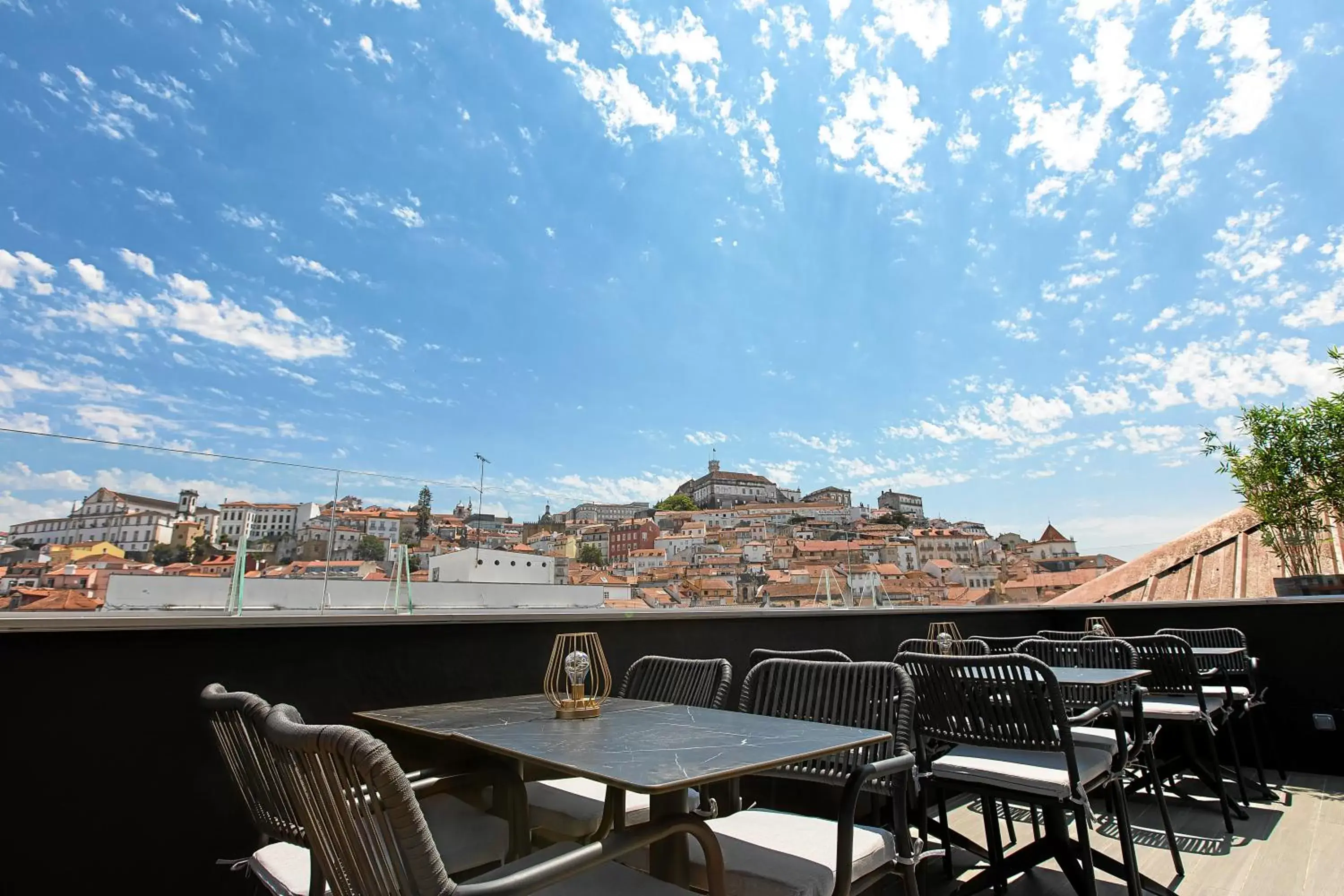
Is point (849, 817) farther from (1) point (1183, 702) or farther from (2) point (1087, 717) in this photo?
(1) point (1183, 702)

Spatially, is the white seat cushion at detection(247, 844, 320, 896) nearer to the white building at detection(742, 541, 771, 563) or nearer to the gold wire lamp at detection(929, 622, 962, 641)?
the white building at detection(742, 541, 771, 563)

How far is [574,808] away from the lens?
6.60 ft

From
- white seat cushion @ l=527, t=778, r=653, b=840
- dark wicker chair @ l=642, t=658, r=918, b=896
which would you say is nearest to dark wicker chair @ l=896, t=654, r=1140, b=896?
dark wicker chair @ l=642, t=658, r=918, b=896

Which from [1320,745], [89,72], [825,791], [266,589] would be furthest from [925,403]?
[89,72]

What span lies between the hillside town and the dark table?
1029 mm

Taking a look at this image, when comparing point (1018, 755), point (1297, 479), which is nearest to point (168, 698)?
point (1018, 755)

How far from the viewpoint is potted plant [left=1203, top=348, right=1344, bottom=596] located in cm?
489

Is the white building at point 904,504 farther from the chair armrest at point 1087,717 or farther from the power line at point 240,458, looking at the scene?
the power line at point 240,458

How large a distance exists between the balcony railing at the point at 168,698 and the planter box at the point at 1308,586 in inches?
133

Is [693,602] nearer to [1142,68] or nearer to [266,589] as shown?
[266,589]

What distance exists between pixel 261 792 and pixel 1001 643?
197 inches

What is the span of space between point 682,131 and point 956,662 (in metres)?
8.10

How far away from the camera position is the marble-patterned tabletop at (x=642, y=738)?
1142 mm

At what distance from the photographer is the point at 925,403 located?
11.6 meters
